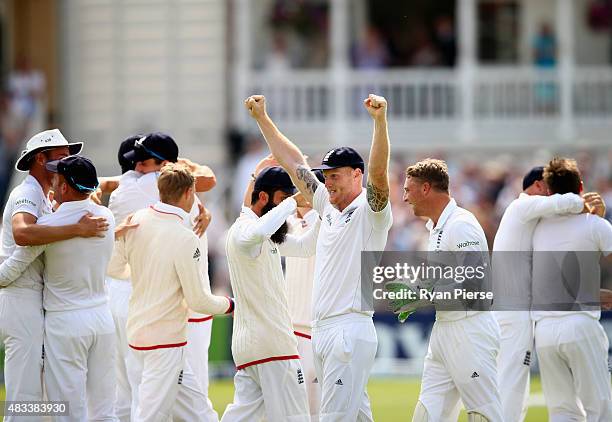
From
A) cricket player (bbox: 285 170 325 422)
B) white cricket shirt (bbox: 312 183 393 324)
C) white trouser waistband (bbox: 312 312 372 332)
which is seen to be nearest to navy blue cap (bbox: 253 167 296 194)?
white cricket shirt (bbox: 312 183 393 324)

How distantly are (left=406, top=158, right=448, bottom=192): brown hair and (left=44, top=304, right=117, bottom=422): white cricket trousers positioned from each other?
2539 millimetres

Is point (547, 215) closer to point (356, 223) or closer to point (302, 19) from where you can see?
point (356, 223)

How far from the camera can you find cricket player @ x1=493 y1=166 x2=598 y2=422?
10711 mm

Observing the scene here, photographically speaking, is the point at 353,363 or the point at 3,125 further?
the point at 3,125

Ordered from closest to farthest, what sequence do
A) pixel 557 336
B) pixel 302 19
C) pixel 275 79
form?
pixel 557 336
pixel 275 79
pixel 302 19

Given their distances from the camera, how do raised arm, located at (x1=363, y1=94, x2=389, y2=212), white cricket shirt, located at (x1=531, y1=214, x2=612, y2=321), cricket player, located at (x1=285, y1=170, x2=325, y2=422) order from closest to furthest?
raised arm, located at (x1=363, y1=94, x2=389, y2=212)
white cricket shirt, located at (x1=531, y1=214, x2=612, y2=321)
cricket player, located at (x1=285, y1=170, x2=325, y2=422)

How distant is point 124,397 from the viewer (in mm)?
A: 10906

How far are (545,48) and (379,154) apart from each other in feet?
53.4

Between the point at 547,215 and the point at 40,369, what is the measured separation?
4105 millimetres

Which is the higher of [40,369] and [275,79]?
[275,79]

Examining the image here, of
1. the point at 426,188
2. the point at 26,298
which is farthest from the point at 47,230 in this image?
the point at 426,188

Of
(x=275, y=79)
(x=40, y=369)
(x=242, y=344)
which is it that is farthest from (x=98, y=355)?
(x=275, y=79)

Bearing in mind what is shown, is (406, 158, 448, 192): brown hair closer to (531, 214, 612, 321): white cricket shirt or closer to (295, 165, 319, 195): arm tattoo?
(295, 165, 319, 195): arm tattoo

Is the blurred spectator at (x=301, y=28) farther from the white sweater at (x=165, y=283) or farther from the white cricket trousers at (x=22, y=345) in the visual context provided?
the white cricket trousers at (x=22, y=345)
